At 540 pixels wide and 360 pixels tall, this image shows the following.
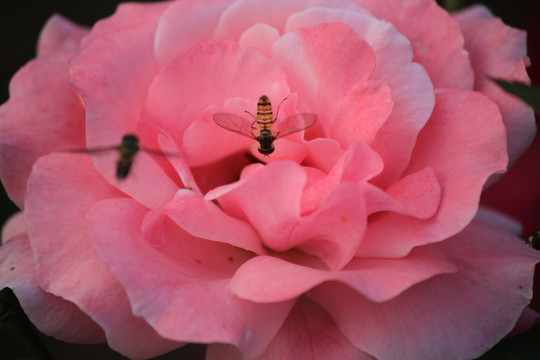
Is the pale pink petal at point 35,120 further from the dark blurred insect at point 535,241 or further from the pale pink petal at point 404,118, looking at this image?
the dark blurred insect at point 535,241

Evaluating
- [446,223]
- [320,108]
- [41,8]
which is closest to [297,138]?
[320,108]

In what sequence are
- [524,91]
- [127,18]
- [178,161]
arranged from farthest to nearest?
[127,18] < [178,161] < [524,91]

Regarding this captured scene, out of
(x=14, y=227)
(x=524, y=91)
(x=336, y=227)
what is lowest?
(x=14, y=227)

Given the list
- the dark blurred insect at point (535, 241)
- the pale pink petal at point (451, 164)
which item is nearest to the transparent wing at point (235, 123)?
the pale pink petal at point (451, 164)

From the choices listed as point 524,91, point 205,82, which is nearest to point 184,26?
point 205,82

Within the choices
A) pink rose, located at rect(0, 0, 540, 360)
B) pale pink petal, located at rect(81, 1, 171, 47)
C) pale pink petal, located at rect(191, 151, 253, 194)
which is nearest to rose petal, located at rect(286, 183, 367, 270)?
pink rose, located at rect(0, 0, 540, 360)

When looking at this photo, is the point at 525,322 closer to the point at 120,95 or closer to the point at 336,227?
the point at 336,227
